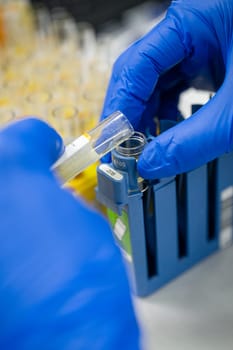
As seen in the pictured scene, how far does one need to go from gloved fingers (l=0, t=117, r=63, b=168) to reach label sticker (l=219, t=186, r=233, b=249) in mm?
361

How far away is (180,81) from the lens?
0.90m

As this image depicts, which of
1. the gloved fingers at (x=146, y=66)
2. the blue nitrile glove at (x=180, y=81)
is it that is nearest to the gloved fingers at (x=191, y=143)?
the blue nitrile glove at (x=180, y=81)

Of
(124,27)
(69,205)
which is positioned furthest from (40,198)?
(124,27)

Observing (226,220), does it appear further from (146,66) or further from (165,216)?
(146,66)

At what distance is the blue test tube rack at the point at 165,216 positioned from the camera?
27.6 inches

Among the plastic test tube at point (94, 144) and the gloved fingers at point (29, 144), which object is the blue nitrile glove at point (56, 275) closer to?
the gloved fingers at point (29, 144)

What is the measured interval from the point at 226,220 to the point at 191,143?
0.27 m

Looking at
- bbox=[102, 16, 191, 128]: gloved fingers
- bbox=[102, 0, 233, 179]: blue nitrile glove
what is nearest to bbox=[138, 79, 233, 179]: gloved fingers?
bbox=[102, 0, 233, 179]: blue nitrile glove

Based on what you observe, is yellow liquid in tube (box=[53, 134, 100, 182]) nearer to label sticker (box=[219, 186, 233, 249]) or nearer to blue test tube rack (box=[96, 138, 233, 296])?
blue test tube rack (box=[96, 138, 233, 296])

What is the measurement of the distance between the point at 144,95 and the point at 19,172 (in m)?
0.36

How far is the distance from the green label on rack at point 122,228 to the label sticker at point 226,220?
0.20 meters

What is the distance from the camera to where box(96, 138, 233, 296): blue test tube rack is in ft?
2.30

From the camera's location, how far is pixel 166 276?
2.69 feet

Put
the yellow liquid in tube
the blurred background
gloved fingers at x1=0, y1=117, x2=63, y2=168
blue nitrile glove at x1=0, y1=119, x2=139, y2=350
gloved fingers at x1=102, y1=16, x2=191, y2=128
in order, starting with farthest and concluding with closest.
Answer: the blurred background < gloved fingers at x1=102, y1=16, x2=191, y2=128 < the yellow liquid in tube < gloved fingers at x1=0, y1=117, x2=63, y2=168 < blue nitrile glove at x1=0, y1=119, x2=139, y2=350
